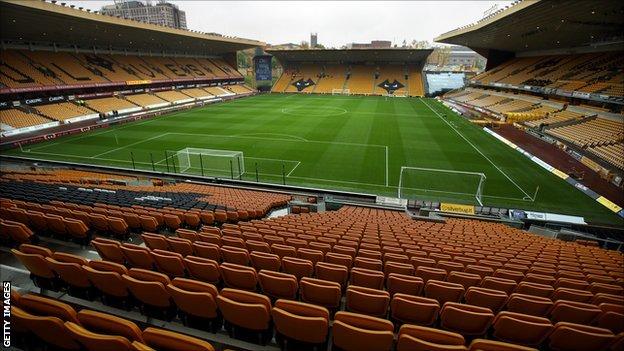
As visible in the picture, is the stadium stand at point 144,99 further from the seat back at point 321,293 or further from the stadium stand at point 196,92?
the seat back at point 321,293

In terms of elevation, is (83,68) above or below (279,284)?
above

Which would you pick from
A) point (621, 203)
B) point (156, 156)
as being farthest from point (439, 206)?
point (156, 156)

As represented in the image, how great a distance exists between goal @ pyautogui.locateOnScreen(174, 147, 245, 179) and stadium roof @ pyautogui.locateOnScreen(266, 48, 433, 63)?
53544 millimetres

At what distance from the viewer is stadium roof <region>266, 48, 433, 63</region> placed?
66.4 m

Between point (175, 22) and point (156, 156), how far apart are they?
170 metres

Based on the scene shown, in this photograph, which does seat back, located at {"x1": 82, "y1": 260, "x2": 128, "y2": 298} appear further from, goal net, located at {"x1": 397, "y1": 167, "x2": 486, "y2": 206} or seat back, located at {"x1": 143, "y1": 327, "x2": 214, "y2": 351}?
goal net, located at {"x1": 397, "y1": 167, "x2": 486, "y2": 206}

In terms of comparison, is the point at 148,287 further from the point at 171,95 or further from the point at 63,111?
the point at 171,95

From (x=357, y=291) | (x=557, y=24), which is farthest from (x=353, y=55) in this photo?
(x=357, y=291)

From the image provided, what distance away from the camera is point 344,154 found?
25.6 meters

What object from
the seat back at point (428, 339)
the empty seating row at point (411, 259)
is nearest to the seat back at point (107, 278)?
the empty seating row at point (411, 259)

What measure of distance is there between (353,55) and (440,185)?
194ft

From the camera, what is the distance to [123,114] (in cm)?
4100

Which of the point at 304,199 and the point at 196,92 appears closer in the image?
the point at 304,199

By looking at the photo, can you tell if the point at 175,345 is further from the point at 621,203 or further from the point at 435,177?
the point at 621,203
